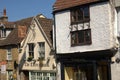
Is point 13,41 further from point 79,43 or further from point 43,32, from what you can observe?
point 79,43

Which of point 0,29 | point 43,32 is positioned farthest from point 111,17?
point 0,29

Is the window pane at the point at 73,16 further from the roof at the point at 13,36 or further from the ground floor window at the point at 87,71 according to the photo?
the roof at the point at 13,36

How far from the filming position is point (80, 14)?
30.8m

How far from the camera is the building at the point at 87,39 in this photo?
1111 inches

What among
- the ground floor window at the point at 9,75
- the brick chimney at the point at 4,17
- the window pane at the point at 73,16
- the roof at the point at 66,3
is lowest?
the ground floor window at the point at 9,75

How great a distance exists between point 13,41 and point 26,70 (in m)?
4.80

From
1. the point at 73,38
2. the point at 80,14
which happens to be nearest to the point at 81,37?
the point at 73,38

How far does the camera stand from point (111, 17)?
28391 mm

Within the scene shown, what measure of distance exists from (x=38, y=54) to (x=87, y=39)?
766 centimetres

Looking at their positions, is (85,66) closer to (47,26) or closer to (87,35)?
(87,35)

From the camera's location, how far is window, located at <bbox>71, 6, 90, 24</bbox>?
99.3ft

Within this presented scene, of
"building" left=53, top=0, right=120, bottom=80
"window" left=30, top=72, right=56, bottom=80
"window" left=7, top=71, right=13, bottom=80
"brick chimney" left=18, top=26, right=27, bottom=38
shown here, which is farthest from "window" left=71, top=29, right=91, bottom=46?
"window" left=7, top=71, right=13, bottom=80

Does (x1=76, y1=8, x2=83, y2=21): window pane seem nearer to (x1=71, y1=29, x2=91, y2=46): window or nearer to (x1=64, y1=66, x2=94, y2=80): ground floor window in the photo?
(x1=71, y1=29, x2=91, y2=46): window

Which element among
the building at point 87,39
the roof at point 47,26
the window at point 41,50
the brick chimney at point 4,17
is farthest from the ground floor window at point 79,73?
the brick chimney at point 4,17
